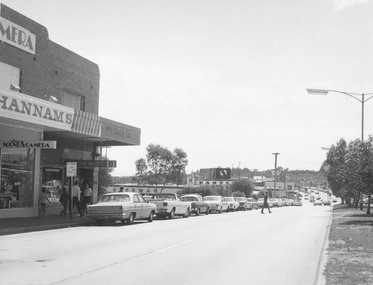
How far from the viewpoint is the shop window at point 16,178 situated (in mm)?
21237

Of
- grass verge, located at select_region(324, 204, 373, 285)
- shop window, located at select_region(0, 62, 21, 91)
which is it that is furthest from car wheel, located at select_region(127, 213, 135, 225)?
grass verge, located at select_region(324, 204, 373, 285)

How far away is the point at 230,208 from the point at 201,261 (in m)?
33.0

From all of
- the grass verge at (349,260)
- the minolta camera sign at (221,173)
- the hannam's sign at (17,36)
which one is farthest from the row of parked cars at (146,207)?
the minolta camera sign at (221,173)

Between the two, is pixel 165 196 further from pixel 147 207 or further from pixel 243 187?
pixel 243 187

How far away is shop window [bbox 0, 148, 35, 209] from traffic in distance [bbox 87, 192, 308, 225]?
3787 millimetres

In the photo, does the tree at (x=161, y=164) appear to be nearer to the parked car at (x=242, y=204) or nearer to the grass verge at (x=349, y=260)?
the parked car at (x=242, y=204)

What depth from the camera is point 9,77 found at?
852 inches

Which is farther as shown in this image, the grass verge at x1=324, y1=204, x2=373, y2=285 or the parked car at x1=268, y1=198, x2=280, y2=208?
the parked car at x1=268, y1=198, x2=280, y2=208

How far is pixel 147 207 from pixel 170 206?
3.74 meters

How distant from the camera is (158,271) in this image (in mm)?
9000

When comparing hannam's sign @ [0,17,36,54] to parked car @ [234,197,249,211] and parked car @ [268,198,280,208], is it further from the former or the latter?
Answer: parked car @ [268,198,280,208]

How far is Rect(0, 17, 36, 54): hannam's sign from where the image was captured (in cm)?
2102

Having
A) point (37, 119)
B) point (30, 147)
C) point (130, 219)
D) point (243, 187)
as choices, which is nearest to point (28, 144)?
point (30, 147)

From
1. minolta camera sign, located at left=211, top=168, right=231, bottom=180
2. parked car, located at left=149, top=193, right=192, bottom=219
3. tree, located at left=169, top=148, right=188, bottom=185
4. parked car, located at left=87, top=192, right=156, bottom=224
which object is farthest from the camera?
tree, located at left=169, top=148, right=188, bottom=185
